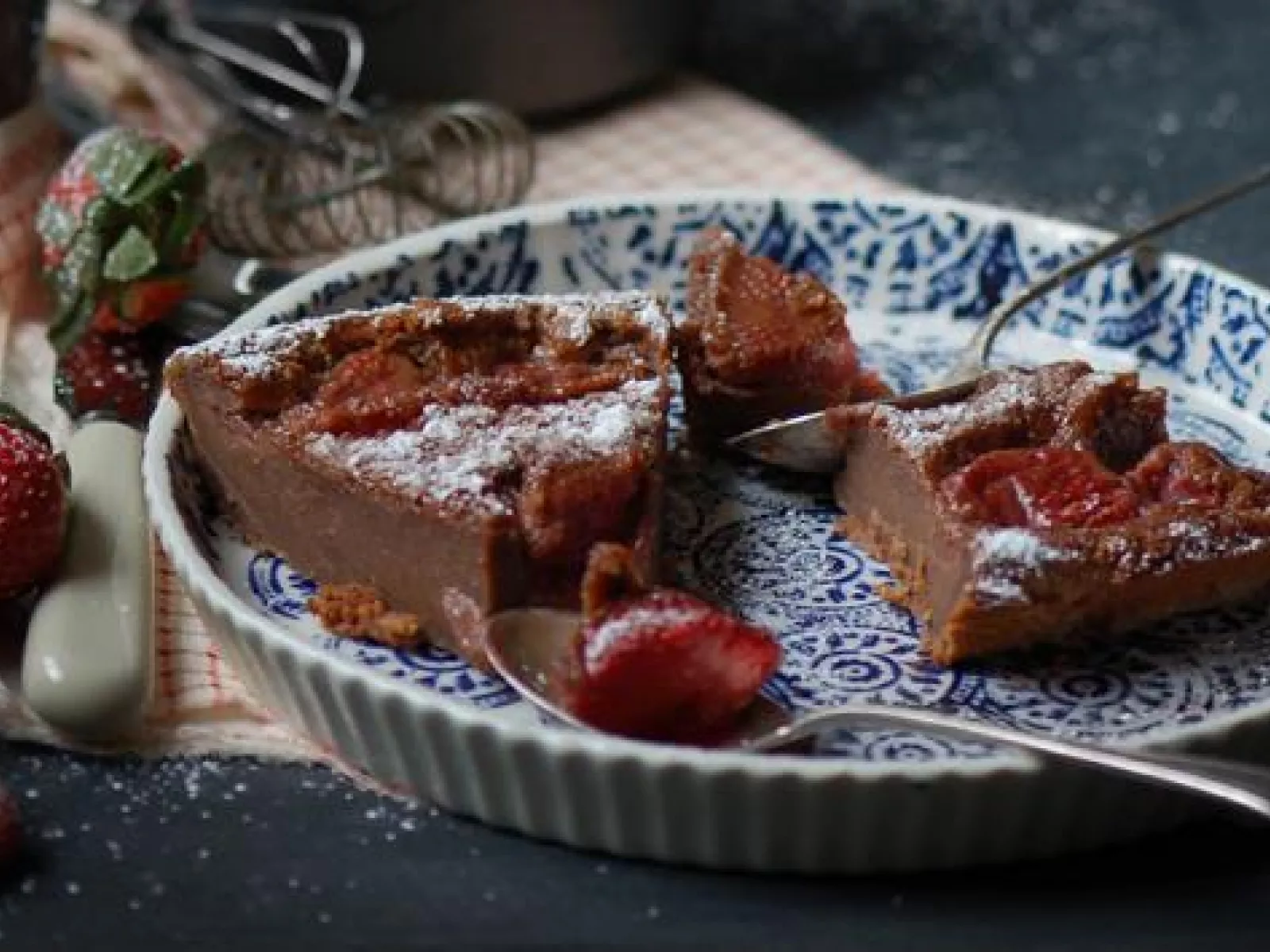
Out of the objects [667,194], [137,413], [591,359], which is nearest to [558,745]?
[591,359]

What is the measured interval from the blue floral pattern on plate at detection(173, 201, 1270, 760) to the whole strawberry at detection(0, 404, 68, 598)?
0.41 feet

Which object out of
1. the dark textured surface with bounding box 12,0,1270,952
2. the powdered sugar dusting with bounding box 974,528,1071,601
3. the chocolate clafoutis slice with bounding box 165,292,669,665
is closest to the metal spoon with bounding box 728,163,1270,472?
the chocolate clafoutis slice with bounding box 165,292,669,665

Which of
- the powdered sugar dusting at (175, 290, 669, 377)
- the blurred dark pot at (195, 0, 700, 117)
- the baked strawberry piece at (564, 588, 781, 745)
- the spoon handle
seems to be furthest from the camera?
the blurred dark pot at (195, 0, 700, 117)

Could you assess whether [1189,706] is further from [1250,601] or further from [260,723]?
[260,723]

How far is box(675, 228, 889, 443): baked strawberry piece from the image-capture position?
1.93 meters

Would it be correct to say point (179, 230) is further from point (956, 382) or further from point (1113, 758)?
point (1113, 758)

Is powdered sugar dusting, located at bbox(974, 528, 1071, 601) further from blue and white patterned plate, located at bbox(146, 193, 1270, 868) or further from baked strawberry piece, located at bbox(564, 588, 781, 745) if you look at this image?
baked strawberry piece, located at bbox(564, 588, 781, 745)

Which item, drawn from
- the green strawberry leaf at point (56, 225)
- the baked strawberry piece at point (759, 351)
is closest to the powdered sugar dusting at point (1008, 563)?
the baked strawberry piece at point (759, 351)

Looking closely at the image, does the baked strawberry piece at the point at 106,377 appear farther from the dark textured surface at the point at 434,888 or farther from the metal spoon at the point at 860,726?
the metal spoon at the point at 860,726

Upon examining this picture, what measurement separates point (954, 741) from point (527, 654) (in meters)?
0.34

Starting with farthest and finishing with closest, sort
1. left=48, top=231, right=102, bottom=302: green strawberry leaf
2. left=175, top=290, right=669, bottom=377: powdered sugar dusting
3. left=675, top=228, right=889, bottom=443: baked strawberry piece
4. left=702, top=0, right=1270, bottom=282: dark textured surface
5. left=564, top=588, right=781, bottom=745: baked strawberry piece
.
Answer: left=702, top=0, right=1270, bottom=282: dark textured surface
left=48, top=231, right=102, bottom=302: green strawberry leaf
left=675, top=228, right=889, bottom=443: baked strawberry piece
left=175, top=290, right=669, bottom=377: powdered sugar dusting
left=564, top=588, right=781, bottom=745: baked strawberry piece

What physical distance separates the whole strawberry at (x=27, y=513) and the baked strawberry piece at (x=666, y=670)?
19.7 inches

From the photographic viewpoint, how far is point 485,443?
1695 mm

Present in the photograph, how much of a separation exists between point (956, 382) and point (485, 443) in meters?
0.59
